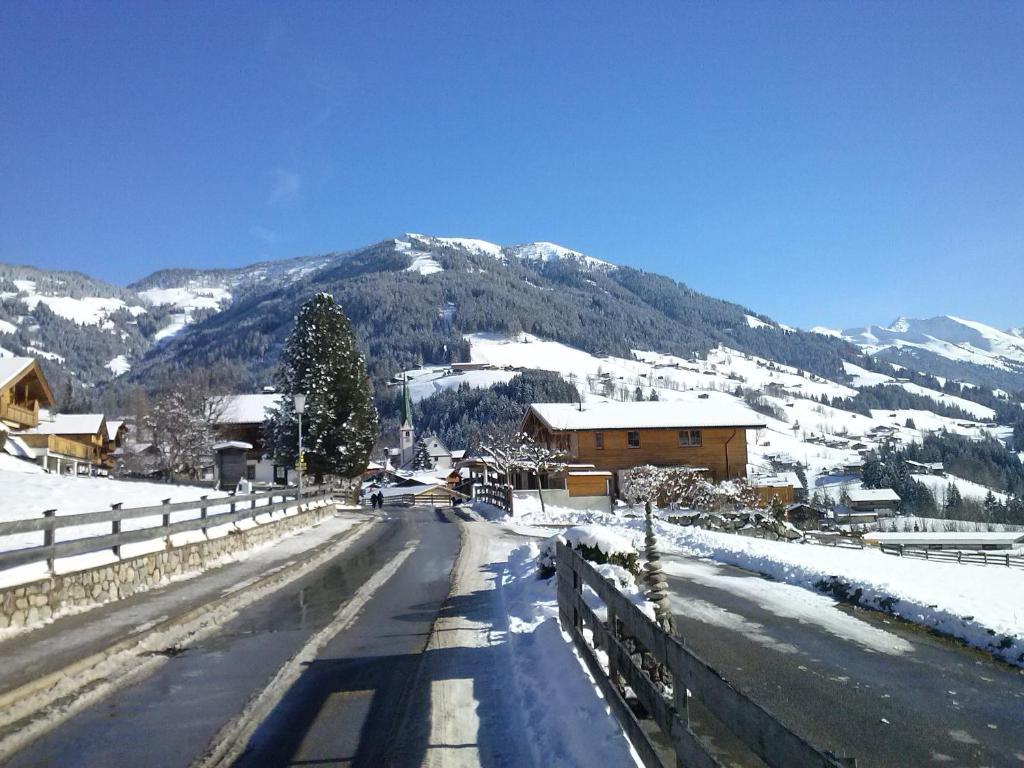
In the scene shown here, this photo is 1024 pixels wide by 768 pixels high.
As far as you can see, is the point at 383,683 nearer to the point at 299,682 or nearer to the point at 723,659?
the point at 299,682

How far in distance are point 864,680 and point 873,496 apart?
10623 cm

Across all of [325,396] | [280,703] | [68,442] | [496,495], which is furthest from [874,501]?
[280,703]

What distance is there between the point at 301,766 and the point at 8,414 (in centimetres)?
4021

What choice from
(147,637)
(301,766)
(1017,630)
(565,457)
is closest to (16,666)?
(147,637)

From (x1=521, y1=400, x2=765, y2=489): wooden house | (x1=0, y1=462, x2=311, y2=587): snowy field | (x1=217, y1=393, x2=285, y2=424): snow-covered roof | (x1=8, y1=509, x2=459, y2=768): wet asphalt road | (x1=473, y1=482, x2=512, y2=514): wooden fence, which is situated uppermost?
(x1=217, y1=393, x2=285, y2=424): snow-covered roof

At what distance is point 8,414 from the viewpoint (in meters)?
36.7

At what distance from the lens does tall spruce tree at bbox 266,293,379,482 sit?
44.2 meters

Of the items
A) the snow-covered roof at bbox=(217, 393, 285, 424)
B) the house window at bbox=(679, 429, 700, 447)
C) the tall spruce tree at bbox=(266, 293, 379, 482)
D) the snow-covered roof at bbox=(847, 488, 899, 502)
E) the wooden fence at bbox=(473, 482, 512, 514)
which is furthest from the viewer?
the snow-covered roof at bbox=(847, 488, 899, 502)

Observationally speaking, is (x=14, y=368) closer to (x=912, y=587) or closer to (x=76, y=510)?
(x=76, y=510)

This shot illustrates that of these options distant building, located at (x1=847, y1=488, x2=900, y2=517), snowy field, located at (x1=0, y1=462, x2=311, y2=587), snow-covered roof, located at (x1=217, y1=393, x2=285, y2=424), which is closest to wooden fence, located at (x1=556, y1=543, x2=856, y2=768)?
snowy field, located at (x1=0, y1=462, x2=311, y2=587)

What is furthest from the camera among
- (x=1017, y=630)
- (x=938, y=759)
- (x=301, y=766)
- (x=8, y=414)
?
(x=8, y=414)

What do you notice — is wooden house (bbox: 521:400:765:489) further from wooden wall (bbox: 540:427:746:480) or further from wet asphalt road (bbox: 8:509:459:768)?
wet asphalt road (bbox: 8:509:459:768)

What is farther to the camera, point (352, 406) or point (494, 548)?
point (352, 406)

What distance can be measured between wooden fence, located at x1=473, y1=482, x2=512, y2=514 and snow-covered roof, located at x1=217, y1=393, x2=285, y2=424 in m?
23.7
